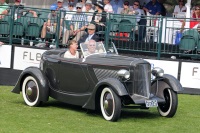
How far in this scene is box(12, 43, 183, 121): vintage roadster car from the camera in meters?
11.1

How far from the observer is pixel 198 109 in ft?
42.6

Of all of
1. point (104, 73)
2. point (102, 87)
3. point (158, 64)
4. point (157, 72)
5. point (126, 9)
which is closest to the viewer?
point (102, 87)

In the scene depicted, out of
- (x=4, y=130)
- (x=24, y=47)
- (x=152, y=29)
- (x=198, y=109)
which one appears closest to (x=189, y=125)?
(x=198, y=109)

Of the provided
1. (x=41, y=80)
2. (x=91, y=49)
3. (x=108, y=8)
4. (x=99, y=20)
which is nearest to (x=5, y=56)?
(x=99, y=20)

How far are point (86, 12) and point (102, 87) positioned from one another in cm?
562

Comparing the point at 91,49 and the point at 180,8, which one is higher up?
the point at 180,8

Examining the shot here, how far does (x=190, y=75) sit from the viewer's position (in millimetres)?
15547

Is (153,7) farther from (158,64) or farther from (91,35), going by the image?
(91,35)

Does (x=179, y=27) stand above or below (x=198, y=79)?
above

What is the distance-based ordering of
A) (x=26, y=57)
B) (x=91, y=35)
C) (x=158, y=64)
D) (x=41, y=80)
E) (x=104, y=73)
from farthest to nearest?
(x=26, y=57), (x=158, y=64), (x=91, y=35), (x=41, y=80), (x=104, y=73)

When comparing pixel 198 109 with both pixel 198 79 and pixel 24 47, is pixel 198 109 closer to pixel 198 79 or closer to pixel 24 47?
pixel 198 79

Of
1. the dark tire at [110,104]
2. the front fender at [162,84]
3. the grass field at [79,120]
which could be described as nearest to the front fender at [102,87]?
the dark tire at [110,104]

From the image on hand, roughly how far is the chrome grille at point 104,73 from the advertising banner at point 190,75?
4528 millimetres

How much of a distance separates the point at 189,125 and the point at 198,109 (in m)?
2.13
